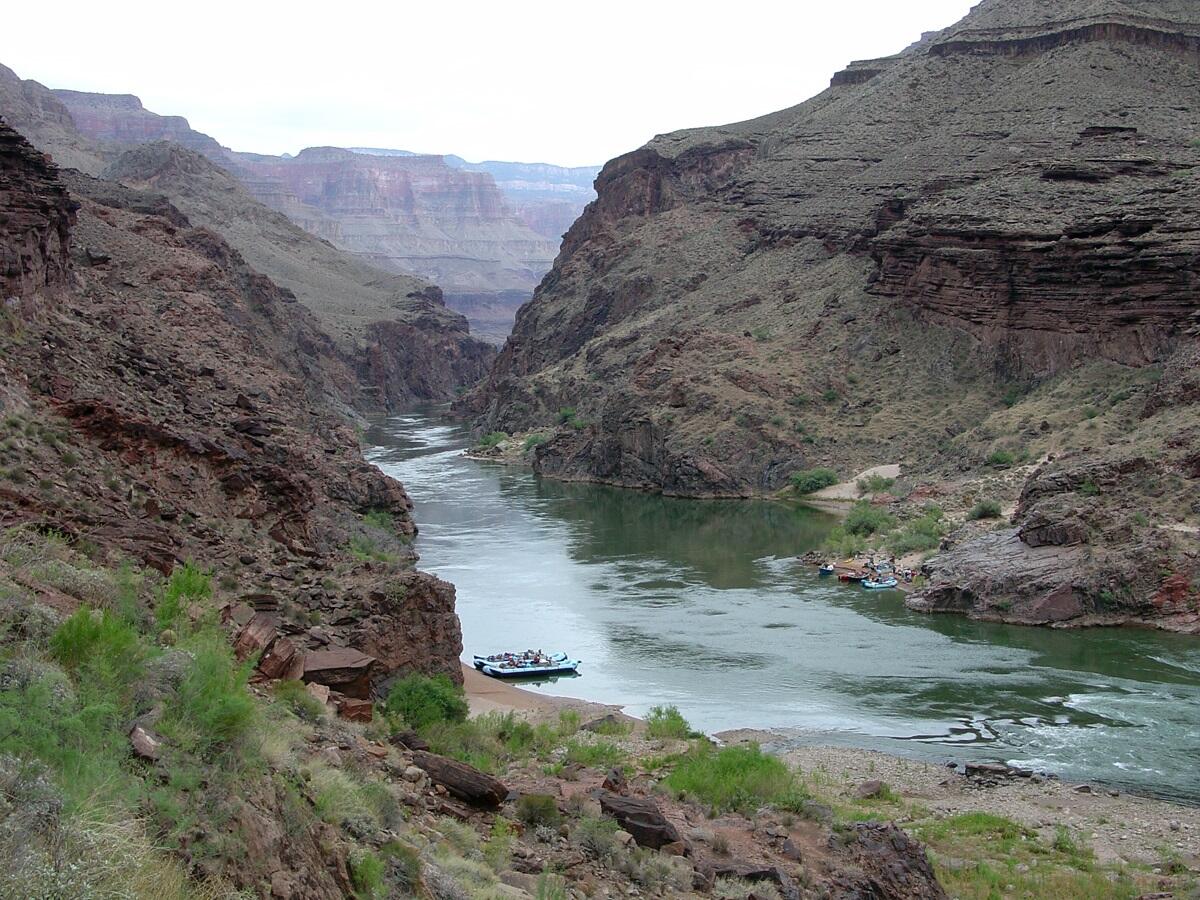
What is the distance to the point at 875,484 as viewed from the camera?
251 ft

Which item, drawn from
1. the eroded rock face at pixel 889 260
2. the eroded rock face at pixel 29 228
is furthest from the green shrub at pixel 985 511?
the eroded rock face at pixel 29 228

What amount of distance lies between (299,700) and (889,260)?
265 feet

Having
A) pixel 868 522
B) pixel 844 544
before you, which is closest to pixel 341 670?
pixel 844 544

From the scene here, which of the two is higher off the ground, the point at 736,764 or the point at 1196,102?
the point at 1196,102

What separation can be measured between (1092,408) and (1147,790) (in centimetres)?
4559

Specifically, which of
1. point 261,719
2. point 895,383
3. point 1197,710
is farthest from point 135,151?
point 261,719

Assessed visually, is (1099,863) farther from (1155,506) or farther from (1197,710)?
(1155,506)

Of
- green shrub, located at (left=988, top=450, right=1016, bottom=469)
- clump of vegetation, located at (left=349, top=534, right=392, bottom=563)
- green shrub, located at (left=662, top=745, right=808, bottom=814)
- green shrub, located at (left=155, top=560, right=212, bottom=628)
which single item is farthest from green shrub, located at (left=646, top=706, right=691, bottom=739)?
green shrub, located at (left=988, top=450, right=1016, bottom=469)

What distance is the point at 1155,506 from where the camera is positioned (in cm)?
5081

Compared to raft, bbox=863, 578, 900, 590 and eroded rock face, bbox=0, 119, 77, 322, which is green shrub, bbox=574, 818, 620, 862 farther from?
raft, bbox=863, 578, 900, 590

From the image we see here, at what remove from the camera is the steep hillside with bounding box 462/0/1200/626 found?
67750mm

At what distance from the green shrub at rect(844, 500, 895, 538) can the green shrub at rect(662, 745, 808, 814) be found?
38134 millimetres

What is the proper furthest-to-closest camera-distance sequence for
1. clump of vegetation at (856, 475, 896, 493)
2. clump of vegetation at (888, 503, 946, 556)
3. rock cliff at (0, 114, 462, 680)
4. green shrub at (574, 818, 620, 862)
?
clump of vegetation at (856, 475, 896, 493)
clump of vegetation at (888, 503, 946, 556)
rock cliff at (0, 114, 462, 680)
green shrub at (574, 818, 620, 862)

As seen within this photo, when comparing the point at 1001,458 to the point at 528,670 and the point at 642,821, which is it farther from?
the point at 642,821
